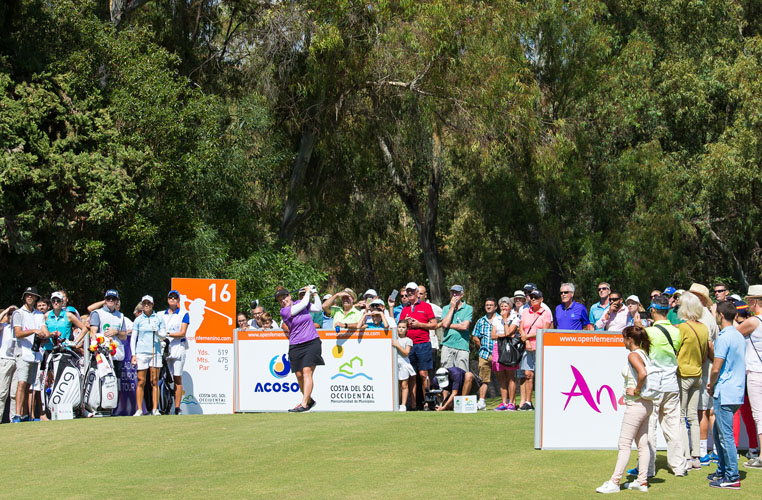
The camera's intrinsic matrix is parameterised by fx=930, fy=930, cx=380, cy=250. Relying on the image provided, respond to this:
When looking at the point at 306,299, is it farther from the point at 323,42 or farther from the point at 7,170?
the point at 323,42

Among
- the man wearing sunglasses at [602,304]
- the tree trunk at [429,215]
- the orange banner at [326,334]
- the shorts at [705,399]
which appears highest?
the tree trunk at [429,215]

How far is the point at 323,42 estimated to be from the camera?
79.6ft

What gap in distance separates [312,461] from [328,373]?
16.9 ft

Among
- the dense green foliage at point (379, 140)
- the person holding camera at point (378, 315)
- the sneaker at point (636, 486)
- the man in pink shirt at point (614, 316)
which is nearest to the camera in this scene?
the sneaker at point (636, 486)

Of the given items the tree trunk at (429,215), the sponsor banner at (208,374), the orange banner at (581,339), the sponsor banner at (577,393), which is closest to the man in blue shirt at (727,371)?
the sponsor banner at (577,393)

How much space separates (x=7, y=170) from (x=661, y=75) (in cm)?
2281

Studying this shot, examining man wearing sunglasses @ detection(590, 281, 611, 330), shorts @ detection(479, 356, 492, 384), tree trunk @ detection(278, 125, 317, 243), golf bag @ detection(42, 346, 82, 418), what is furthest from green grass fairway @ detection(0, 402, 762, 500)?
tree trunk @ detection(278, 125, 317, 243)

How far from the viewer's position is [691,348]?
9.70 m

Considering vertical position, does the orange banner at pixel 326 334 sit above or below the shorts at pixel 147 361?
above

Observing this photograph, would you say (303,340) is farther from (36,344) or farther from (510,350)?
(36,344)

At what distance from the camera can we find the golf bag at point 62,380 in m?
14.9

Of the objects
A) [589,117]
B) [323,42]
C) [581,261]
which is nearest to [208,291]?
[323,42]

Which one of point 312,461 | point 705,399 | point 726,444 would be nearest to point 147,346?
point 312,461

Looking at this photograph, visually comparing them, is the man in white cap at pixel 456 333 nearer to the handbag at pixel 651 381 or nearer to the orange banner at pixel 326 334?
the orange banner at pixel 326 334
